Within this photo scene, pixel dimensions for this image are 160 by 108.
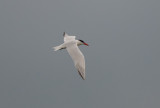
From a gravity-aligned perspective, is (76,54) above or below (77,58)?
above

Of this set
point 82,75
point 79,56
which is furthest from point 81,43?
point 82,75

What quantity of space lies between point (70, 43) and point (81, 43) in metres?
1.79

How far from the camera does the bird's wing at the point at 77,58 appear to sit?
63.6 feet

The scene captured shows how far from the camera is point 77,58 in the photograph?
2027 centimetres

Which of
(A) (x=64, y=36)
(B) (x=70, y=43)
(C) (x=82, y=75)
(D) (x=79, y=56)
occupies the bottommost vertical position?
(C) (x=82, y=75)

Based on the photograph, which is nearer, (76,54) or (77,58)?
(77,58)

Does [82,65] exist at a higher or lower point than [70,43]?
lower

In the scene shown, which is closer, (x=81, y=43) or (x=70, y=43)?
(x=70, y=43)

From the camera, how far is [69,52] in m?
21.0

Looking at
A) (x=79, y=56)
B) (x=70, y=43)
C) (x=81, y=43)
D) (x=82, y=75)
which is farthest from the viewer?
(x=81, y=43)

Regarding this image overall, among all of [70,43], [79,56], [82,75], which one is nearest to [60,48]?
[70,43]

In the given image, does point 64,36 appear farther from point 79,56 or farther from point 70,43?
point 79,56

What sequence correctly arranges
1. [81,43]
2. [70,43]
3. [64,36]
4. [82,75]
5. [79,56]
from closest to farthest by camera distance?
1. [82,75]
2. [79,56]
3. [70,43]
4. [81,43]
5. [64,36]

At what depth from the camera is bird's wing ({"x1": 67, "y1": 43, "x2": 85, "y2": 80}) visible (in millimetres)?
19378
